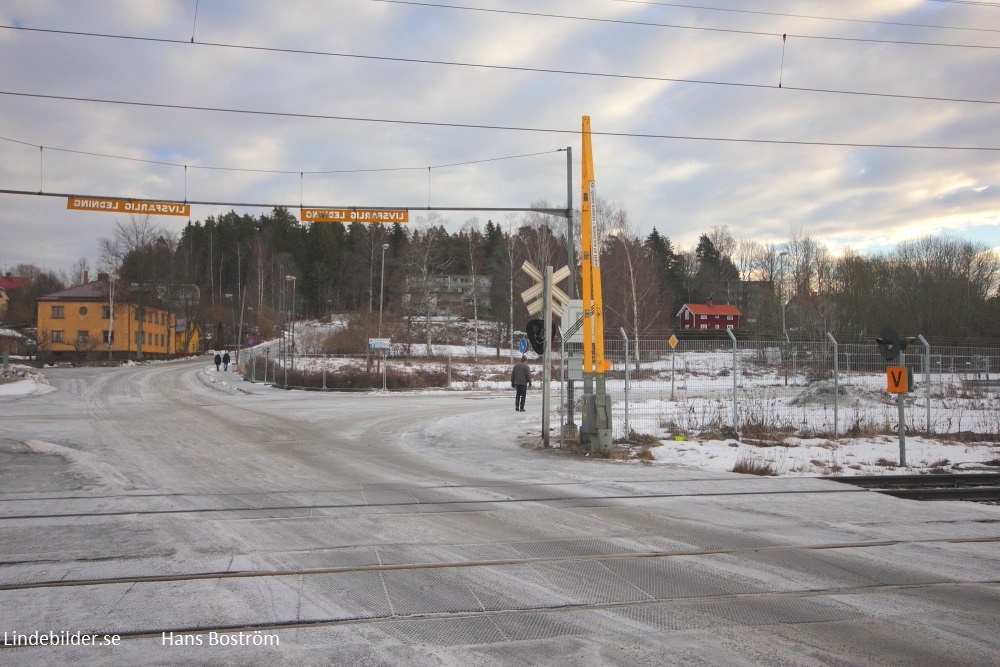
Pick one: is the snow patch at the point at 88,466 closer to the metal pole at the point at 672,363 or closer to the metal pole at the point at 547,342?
the metal pole at the point at 547,342

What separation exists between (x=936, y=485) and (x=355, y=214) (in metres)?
13.4

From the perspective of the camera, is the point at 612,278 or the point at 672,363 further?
the point at 612,278

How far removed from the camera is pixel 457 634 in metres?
4.70

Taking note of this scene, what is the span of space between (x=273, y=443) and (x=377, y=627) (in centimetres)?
1208

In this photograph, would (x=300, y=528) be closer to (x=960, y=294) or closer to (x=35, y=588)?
(x=35, y=588)

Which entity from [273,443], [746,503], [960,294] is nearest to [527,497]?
[746,503]

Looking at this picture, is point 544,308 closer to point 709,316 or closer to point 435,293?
point 435,293

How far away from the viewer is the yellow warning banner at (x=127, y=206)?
1619cm

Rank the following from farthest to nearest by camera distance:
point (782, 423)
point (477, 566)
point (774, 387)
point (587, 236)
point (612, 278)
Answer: point (612, 278), point (774, 387), point (782, 423), point (587, 236), point (477, 566)

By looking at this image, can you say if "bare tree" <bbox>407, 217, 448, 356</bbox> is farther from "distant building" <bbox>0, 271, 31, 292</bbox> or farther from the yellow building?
"distant building" <bbox>0, 271, 31, 292</bbox>

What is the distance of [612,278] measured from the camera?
5538 centimetres

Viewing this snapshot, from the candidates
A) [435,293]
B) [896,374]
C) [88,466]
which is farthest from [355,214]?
[435,293]

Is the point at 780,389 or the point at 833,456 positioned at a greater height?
the point at 780,389

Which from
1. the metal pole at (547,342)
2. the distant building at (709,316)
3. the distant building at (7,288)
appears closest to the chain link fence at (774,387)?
the metal pole at (547,342)
